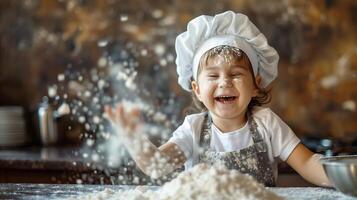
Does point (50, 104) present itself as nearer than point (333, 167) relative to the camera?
No

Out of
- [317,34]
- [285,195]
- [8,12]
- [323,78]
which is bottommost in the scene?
[285,195]

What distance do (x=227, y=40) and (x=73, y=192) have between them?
512mm

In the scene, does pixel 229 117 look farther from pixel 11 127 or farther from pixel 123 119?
pixel 11 127

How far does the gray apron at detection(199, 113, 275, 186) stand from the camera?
142 centimetres

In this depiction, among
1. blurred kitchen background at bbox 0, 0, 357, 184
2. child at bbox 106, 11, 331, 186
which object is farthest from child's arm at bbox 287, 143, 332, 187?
blurred kitchen background at bbox 0, 0, 357, 184

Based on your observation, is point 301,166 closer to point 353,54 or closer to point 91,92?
point 353,54

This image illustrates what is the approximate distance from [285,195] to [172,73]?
1357 millimetres

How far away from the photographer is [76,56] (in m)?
2.54

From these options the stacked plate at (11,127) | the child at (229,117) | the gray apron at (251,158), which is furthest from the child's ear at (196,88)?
the stacked plate at (11,127)

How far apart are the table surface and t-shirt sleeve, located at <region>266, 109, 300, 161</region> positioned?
0.18 meters

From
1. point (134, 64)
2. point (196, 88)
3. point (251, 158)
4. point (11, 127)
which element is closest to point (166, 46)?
point (134, 64)

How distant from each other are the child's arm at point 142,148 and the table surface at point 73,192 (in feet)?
0.25

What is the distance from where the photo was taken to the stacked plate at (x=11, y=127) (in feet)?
7.88

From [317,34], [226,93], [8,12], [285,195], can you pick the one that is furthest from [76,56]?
[285,195]
